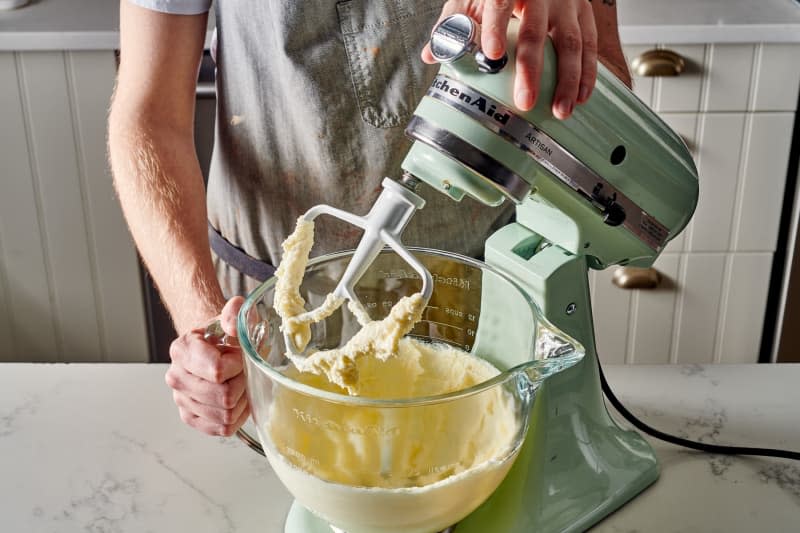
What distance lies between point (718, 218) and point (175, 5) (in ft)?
4.49

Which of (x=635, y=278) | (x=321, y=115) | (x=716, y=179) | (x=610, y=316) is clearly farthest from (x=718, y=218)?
(x=321, y=115)

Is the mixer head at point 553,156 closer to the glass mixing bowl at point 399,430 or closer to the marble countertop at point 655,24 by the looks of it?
the glass mixing bowl at point 399,430

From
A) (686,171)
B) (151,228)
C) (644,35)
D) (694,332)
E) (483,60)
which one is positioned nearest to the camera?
(483,60)

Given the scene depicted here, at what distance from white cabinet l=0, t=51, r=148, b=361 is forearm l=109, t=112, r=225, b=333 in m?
0.85

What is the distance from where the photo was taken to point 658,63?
1.83 m

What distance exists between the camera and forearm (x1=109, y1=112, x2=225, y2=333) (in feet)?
3.43

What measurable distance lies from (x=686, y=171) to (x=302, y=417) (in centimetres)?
38

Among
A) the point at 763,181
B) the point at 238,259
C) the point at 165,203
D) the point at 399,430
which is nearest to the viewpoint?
the point at 399,430

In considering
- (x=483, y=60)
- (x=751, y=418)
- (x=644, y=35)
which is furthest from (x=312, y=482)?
(x=644, y=35)

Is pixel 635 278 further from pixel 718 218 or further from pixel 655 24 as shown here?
pixel 655 24

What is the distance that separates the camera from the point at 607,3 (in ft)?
3.84

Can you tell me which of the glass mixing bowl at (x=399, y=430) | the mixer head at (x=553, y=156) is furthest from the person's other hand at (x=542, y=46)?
the glass mixing bowl at (x=399, y=430)

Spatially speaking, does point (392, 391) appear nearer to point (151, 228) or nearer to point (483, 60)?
point (483, 60)

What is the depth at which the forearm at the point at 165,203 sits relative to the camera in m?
1.04
